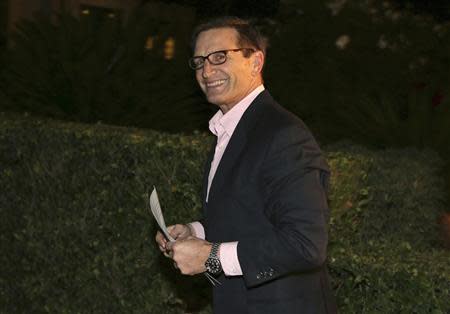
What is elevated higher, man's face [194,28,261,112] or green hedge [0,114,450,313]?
man's face [194,28,261,112]

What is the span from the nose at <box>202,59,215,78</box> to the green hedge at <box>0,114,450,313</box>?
1.45 m

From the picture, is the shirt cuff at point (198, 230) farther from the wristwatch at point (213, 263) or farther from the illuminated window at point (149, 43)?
the illuminated window at point (149, 43)

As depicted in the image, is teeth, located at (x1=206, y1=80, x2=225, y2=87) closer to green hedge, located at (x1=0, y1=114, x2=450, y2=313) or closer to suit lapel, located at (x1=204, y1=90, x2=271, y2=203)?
suit lapel, located at (x1=204, y1=90, x2=271, y2=203)

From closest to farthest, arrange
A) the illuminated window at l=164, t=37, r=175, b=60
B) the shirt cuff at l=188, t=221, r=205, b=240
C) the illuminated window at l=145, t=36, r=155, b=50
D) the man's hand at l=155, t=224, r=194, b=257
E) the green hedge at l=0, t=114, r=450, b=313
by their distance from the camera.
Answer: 1. the man's hand at l=155, t=224, r=194, b=257
2. the shirt cuff at l=188, t=221, r=205, b=240
3. the green hedge at l=0, t=114, r=450, b=313
4. the illuminated window at l=145, t=36, r=155, b=50
5. the illuminated window at l=164, t=37, r=175, b=60

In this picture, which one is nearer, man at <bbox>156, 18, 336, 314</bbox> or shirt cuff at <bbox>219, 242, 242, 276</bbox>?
man at <bbox>156, 18, 336, 314</bbox>

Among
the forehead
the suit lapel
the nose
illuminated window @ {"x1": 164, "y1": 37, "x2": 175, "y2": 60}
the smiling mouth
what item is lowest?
the suit lapel

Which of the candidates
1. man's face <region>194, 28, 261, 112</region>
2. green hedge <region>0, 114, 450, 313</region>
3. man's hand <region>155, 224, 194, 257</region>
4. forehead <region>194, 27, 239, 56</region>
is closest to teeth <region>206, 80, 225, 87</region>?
man's face <region>194, 28, 261, 112</region>

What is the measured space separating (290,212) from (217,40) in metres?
0.70

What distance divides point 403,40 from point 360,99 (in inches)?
160

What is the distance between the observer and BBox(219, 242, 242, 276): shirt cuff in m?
3.10

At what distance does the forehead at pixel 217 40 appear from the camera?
3.33 m

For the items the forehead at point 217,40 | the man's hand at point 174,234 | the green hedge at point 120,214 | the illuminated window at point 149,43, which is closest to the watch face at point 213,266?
the man's hand at point 174,234

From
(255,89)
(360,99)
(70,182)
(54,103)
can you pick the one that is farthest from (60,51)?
(255,89)

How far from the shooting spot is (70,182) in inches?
243
